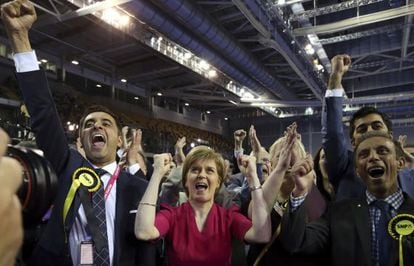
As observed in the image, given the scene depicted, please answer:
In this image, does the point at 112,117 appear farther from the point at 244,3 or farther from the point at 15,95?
the point at 15,95

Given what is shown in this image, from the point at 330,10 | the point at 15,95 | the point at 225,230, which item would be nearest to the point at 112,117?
the point at 225,230

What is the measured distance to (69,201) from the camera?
1.70 metres

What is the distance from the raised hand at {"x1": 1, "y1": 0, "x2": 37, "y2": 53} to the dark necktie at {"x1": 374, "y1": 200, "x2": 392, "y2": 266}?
1.77 meters

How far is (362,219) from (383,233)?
0.32 ft

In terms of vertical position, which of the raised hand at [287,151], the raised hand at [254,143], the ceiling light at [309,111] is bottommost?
the raised hand at [287,151]

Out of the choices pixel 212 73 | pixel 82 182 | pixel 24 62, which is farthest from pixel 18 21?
pixel 212 73

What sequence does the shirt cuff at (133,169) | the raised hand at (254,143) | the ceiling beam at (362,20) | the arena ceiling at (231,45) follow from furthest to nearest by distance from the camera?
the arena ceiling at (231,45) < the ceiling beam at (362,20) < the raised hand at (254,143) < the shirt cuff at (133,169)

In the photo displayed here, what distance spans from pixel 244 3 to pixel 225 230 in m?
4.14

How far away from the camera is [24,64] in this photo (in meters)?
1.71

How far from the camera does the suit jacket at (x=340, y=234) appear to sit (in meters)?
1.56

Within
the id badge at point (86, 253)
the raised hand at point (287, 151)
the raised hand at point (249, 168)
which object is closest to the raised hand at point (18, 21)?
the id badge at point (86, 253)

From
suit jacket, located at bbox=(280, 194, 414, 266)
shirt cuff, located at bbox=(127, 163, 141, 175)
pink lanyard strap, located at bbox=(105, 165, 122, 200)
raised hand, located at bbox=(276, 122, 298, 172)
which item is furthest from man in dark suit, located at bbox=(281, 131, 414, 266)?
shirt cuff, located at bbox=(127, 163, 141, 175)

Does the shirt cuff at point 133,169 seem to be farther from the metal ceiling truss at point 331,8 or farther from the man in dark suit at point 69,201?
the metal ceiling truss at point 331,8

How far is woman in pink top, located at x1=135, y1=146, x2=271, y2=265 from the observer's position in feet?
5.69
